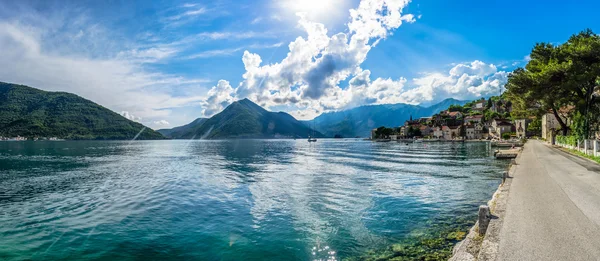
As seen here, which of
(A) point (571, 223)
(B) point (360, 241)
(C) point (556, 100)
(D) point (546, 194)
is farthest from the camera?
(C) point (556, 100)

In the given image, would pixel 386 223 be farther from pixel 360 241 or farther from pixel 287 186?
pixel 287 186

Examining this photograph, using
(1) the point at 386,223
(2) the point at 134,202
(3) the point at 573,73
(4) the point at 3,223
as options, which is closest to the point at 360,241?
(1) the point at 386,223

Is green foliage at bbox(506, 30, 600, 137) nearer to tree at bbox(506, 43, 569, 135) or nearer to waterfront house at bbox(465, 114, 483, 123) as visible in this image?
tree at bbox(506, 43, 569, 135)

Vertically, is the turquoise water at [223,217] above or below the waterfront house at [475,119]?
below

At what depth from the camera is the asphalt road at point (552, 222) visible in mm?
7379

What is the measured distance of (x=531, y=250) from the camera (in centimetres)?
746

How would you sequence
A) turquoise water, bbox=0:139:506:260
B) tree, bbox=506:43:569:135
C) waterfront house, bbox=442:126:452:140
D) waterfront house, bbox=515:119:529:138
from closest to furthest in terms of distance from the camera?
turquoise water, bbox=0:139:506:260 → tree, bbox=506:43:569:135 → waterfront house, bbox=515:119:529:138 → waterfront house, bbox=442:126:452:140

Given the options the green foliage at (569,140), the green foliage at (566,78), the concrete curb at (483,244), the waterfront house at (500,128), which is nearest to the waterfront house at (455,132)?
→ the waterfront house at (500,128)

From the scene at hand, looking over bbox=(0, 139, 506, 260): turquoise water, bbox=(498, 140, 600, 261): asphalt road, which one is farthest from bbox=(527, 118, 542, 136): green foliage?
bbox=(498, 140, 600, 261): asphalt road

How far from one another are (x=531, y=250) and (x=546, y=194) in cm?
896

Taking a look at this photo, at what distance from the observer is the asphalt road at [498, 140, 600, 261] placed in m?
7.38

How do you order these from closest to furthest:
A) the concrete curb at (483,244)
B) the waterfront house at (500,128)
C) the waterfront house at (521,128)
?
the concrete curb at (483,244) → the waterfront house at (521,128) → the waterfront house at (500,128)

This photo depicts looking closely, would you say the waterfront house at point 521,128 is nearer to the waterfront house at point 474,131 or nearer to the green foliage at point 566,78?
the waterfront house at point 474,131

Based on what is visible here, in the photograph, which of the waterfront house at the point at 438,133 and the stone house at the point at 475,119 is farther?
the waterfront house at the point at 438,133
